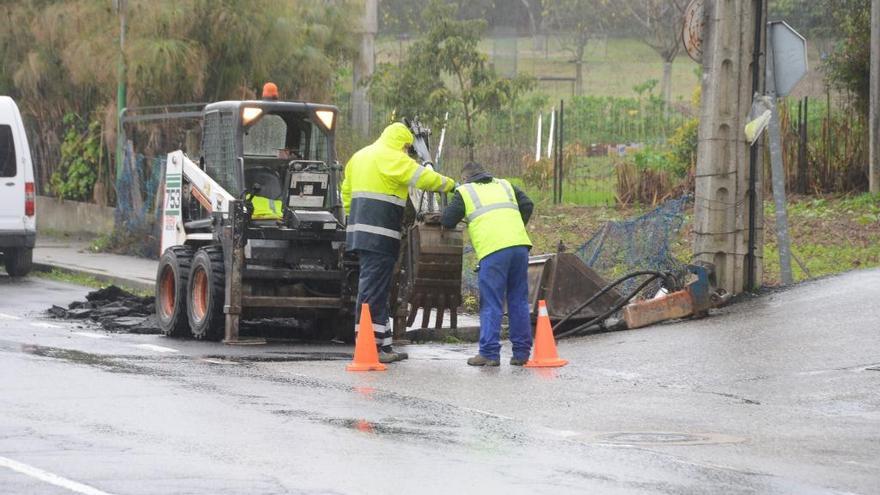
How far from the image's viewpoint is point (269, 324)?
658 inches

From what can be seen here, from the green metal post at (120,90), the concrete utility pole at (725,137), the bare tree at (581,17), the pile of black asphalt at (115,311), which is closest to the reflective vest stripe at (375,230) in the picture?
the pile of black asphalt at (115,311)

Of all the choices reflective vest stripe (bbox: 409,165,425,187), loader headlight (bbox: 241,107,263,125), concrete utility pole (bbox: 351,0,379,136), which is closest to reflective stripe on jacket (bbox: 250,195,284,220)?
loader headlight (bbox: 241,107,263,125)

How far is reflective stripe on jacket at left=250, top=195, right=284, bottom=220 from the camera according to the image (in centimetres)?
1557

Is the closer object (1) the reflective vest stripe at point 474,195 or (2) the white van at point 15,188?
(1) the reflective vest stripe at point 474,195

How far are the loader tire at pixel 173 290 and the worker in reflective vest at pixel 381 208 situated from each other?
2.51 m

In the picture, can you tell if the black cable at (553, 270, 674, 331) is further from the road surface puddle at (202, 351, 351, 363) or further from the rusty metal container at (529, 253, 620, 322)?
the road surface puddle at (202, 351, 351, 363)

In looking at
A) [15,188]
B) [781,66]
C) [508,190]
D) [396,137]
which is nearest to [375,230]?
[396,137]

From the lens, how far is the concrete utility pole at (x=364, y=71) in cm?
3164

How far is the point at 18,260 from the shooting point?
74.9 ft

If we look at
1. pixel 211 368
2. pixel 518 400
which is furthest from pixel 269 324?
pixel 518 400

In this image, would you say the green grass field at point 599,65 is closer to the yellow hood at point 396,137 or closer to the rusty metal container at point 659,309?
the rusty metal container at point 659,309

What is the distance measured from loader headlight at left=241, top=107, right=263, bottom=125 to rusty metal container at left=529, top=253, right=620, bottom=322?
3112mm

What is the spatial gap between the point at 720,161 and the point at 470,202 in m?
3.69

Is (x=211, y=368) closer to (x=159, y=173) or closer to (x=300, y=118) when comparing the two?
(x=300, y=118)
